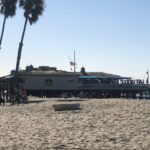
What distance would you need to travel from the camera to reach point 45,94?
72.7 meters

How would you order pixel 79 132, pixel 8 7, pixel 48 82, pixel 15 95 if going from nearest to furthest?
1. pixel 79 132
2. pixel 15 95
3. pixel 8 7
4. pixel 48 82

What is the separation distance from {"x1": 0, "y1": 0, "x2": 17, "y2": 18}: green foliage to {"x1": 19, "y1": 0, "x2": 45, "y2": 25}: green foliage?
1156mm

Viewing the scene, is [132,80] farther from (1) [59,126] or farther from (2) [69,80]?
(1) [59,126]

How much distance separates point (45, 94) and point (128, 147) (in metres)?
58.2

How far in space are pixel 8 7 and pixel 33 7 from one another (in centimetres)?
280

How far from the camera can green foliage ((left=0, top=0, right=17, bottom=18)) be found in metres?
58.4

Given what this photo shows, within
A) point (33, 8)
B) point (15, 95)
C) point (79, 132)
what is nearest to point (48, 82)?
point (33, 8)

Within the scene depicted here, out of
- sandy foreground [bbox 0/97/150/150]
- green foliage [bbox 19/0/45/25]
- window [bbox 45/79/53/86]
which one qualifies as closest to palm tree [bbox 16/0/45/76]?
green foliage [bbox 19/0/45/25]

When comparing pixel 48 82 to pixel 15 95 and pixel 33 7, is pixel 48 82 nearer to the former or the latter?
pixel 33 7

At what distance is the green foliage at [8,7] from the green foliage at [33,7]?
1156mm

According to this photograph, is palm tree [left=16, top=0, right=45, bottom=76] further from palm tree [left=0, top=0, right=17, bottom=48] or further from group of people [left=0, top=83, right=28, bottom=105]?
group of people [left=0, top=83, right=28, bottom=105]

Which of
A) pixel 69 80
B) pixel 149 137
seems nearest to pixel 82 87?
pixel 69 80

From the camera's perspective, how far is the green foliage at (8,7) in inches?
2301

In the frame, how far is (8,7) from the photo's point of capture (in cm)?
5844
